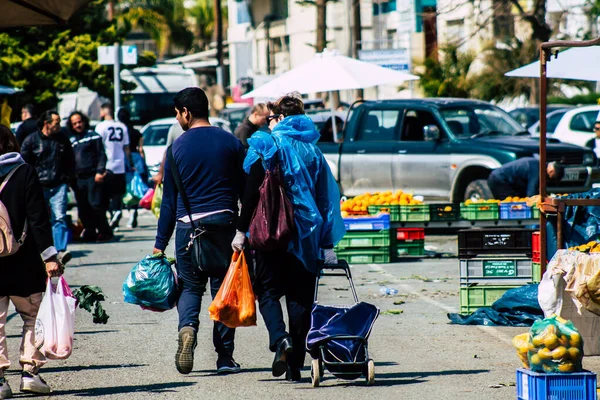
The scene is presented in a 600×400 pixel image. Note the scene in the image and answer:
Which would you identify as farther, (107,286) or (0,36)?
(0,36)

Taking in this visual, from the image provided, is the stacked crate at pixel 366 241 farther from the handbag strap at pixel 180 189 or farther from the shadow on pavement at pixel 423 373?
the handbag strap at pixel 180 189

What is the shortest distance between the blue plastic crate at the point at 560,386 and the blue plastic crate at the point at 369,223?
806 centimetres

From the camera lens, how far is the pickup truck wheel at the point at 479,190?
17.0 m

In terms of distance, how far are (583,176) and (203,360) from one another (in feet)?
33.8

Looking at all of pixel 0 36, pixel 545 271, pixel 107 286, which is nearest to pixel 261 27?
pixel 0 36

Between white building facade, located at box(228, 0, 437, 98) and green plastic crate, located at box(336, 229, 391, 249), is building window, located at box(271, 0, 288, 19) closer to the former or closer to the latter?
white building facade, located at box(228, 0, 437, 98)

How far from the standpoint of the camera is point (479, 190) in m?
17.1

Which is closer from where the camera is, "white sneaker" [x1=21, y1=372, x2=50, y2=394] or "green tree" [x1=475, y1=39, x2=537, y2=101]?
"white sneaker" [x1=21, y1=372, x2=50, y2=394]

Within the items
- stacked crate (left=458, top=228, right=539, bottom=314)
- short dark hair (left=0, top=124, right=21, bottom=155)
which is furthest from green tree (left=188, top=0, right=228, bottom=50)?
short dark hair (left=0, top=124, right=21, bottom=155)

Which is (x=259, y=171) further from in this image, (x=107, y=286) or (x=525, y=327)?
(x=107, y=286)

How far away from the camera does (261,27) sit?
194 feet

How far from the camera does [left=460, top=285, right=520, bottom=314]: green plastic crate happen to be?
996 centimetres

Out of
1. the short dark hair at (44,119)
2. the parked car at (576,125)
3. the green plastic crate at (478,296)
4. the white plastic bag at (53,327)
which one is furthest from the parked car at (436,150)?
the white plastic bag at (53,327)

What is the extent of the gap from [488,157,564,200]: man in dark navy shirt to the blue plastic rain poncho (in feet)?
25.9
